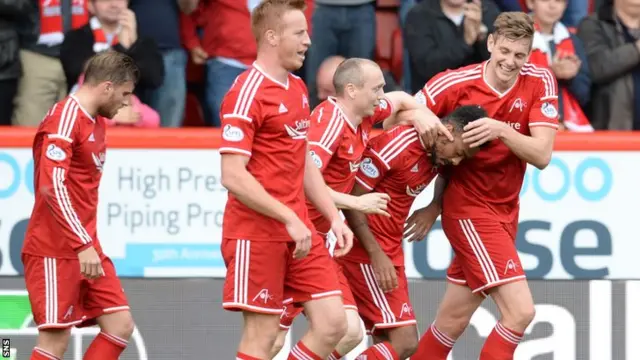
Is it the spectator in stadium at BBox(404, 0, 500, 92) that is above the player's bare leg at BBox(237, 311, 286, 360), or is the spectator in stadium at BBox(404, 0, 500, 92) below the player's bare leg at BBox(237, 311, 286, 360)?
above

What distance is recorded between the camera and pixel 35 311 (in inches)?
308

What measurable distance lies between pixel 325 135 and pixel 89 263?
1.34 m

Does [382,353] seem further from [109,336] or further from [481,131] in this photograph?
[109,336]

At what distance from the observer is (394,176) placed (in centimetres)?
791

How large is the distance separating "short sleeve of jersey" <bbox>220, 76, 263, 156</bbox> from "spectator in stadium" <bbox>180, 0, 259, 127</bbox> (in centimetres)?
363

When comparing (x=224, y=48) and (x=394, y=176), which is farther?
(x=224, y=48)

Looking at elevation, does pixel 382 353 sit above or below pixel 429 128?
below

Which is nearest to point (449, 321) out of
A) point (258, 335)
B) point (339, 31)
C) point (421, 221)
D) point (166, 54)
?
point (421, 221)

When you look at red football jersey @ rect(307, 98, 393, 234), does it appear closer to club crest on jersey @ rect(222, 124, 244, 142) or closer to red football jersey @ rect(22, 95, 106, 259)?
club crest on jersey @ rect(222, 124, 244, 142)

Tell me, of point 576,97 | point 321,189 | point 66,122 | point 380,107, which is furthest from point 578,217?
point 66,122

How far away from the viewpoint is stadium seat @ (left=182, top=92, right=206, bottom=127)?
420 inches

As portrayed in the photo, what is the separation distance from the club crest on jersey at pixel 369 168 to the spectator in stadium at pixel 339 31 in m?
2.51

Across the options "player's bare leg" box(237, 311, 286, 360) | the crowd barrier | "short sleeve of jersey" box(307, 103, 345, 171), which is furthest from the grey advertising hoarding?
"player's bare leg" box(237, 311, 286, 360)

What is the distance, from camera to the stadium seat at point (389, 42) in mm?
10812
